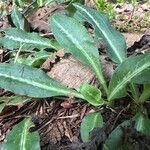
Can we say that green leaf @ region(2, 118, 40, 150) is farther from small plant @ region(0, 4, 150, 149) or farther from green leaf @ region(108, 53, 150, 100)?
green leaf @ region(108, 53, 150, 100)

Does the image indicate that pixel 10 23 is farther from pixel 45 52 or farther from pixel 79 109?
pixel 79 109

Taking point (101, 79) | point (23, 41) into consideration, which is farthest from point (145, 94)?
point (23, 41)

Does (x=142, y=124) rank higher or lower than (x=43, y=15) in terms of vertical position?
higher

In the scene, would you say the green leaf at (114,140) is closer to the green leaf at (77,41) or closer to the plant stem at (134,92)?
the plant stem at (134,92)

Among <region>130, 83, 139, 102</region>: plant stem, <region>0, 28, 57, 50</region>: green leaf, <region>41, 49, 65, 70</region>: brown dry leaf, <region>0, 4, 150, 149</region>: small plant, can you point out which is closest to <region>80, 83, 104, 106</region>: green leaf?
<region>0, 4, 150, 149</region>: small plant

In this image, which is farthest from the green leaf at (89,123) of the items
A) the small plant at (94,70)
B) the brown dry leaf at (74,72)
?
the brown dry leaf at (74,72)

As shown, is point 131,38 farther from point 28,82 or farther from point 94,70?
point 28,82

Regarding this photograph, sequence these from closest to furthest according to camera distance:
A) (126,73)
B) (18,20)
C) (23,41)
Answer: (126,73) < (23,41) < (18,20)
